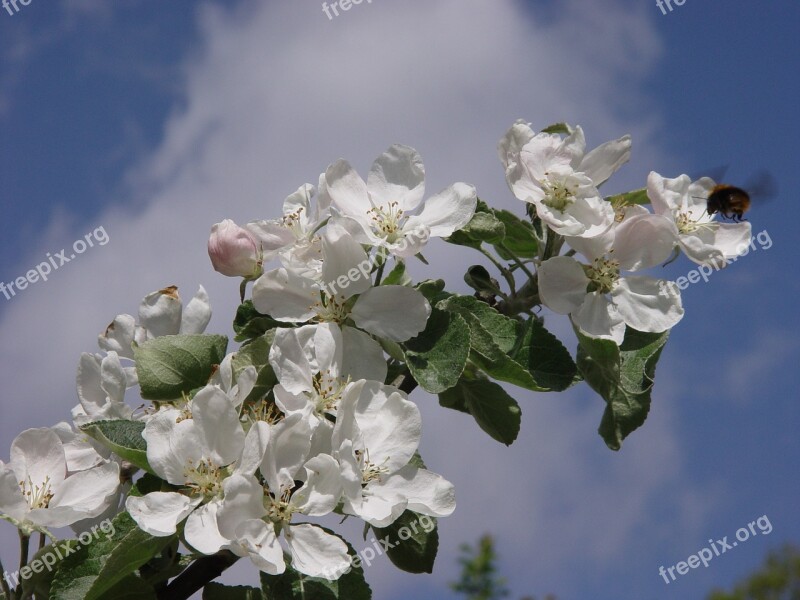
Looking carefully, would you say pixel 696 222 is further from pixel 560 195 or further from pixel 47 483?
pixel 47 483

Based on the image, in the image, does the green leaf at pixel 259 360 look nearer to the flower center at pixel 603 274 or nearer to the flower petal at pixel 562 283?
the flower petal at pixel 562 283

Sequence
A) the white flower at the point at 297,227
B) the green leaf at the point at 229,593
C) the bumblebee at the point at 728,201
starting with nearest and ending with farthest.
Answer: the green leaf at the point at 229,593 → the white flower at the point at 297,227 → the bumblebee at the point at 728,201

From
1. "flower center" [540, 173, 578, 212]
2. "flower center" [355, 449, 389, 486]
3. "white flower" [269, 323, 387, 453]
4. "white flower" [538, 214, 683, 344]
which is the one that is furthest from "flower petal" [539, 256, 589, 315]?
"flower center" [355, 449, 389, 486]

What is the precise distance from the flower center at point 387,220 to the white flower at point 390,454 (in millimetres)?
336

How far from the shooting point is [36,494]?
1783 millimetres

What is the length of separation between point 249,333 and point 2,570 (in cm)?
62

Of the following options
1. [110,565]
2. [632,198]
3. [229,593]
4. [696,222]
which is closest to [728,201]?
[696,222]

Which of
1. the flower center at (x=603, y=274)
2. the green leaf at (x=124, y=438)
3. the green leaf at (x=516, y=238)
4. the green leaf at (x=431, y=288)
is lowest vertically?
the flower center at (x=603, y=274)

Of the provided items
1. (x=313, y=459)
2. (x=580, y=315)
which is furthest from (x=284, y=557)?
(x=580, y=315)

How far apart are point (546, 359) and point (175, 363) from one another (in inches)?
28.0

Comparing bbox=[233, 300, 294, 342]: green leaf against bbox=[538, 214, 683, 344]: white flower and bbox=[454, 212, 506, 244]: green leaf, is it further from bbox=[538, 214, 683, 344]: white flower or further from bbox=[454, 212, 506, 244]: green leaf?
bbox=[538, 214, 683, 344]: white flower

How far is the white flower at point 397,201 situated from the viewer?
1.82 m

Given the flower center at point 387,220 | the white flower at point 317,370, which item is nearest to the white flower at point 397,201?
the flower center at point 387,220

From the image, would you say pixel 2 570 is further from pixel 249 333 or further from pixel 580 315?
pixel 580 315
